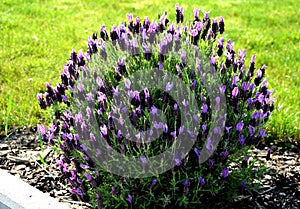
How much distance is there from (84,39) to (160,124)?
3807 millimetres

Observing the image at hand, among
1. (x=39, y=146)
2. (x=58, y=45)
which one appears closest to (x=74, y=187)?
(x=39, y=146)

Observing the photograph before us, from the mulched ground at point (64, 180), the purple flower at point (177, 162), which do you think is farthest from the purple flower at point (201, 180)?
the mulched ground at point (64, 180)

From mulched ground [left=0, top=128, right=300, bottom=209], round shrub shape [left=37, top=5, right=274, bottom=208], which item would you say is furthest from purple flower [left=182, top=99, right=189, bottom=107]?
mulched ground [left=0, top=128, right=300, bottom=209]

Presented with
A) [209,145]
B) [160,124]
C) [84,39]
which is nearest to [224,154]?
[209,145]

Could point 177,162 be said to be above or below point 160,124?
below

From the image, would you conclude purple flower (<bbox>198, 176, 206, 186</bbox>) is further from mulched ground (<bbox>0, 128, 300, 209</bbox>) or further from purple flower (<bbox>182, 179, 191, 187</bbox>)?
mulched ground (<bbox>0, 128, 300, 209</bbox>)

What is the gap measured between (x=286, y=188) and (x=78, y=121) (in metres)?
1.58

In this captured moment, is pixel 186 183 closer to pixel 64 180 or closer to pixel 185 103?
pixel 185 103

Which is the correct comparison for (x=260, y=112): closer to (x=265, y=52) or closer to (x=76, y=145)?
(x=76, y=145)

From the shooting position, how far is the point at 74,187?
9.83 ft

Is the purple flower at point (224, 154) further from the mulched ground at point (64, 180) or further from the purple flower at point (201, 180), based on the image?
the mulched ground at point (64, 180)

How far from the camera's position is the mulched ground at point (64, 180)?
3125 millimetres

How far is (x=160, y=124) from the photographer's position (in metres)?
2.61

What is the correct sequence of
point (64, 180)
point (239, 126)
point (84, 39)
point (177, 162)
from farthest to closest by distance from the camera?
point (84, 39) < point (64, 180) < point (239, 126) < point (177, 162)
